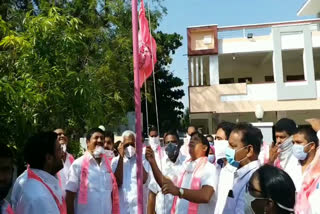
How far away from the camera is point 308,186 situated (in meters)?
2.76

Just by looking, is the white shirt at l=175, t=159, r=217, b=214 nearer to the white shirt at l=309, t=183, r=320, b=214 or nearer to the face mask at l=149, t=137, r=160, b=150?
the white shirt at l=309, t=183, r=320, b=214

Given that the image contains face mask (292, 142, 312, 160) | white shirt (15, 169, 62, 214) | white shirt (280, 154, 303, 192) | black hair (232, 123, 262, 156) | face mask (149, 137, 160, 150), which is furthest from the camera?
face mask (149, 137, 160, 150)

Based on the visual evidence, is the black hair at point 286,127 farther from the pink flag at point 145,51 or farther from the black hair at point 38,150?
the black hair at point 38,150

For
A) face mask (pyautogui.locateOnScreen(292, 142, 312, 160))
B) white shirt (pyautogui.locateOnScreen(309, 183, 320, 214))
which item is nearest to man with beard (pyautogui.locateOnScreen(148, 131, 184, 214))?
face mask (pyautogui.locateOnScreen(292, 142, 312, 160))

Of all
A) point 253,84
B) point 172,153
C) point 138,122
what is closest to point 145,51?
point 138,122

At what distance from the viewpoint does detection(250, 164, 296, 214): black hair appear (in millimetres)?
1664

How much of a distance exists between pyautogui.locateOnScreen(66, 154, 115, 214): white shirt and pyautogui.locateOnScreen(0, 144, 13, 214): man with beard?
4.80 ft

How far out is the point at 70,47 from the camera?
495cm

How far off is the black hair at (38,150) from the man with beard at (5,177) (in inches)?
12.5

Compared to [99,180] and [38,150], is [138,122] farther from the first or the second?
[99,180]

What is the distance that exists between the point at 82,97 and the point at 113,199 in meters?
1.61

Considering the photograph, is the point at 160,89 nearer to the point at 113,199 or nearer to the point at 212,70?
the point at 212,70

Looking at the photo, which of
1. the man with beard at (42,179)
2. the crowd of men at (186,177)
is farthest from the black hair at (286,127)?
the man with beard at (42,179)

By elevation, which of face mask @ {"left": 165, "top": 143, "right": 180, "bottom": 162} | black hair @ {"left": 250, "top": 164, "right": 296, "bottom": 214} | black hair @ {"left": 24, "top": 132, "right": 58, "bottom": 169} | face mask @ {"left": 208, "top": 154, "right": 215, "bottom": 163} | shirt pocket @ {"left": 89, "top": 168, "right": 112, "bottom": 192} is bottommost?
shirt pocket @ {"left": 89, "top": 168, "right": 112, "bottom": 192}
